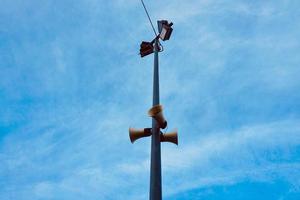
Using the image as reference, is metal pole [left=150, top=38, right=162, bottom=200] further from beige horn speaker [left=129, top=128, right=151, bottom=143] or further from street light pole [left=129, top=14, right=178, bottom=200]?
beige horn speaker [left=129, top=128, right=151, bottom=143]

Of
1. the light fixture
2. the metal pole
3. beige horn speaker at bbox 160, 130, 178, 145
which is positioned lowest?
the metal pole

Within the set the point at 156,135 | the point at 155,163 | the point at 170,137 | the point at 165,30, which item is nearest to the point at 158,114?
the point at 156,135

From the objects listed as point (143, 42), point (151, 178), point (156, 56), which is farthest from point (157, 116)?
point (143, 42)

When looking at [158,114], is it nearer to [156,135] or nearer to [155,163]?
[156,135]

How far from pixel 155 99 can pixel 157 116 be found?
69cm

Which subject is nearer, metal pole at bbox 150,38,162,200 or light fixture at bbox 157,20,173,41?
metal pole at bbox 150,38,162,200


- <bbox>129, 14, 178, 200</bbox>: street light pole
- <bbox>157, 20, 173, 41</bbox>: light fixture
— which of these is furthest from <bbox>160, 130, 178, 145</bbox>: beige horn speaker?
<bbox>157, 20, 173, 41</bbox>: light fixture

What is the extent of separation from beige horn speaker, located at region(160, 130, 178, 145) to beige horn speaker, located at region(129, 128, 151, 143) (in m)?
0.23

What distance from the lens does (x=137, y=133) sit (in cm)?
678

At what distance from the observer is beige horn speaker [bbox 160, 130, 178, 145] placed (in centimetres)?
675

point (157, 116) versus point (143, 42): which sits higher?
point (143, 42)

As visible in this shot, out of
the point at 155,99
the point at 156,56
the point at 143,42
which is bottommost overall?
the point at 155,99

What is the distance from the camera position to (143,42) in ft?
29.8

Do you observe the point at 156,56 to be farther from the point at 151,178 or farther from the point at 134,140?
the point at 151,178
